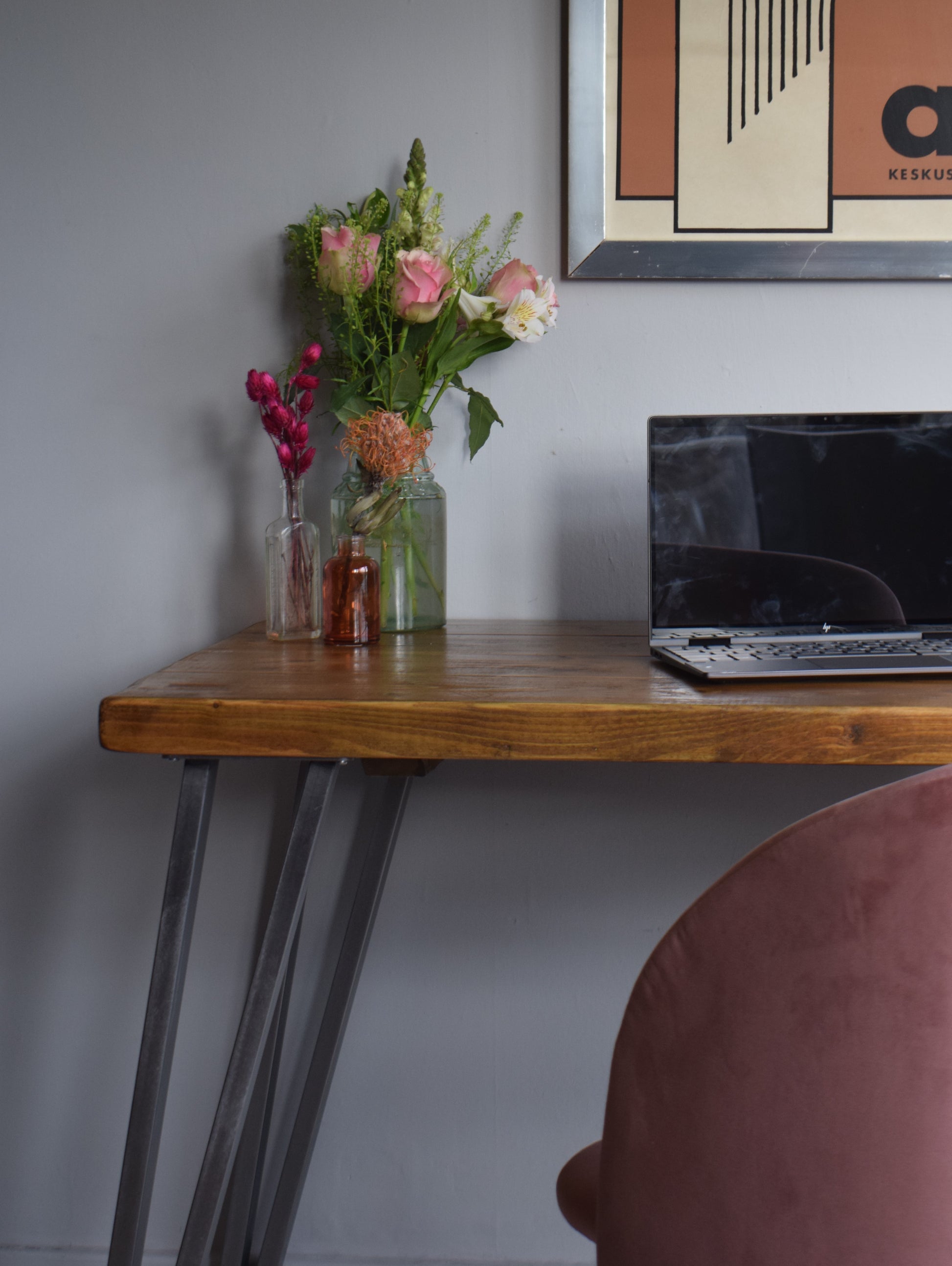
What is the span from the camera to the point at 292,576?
1.04m

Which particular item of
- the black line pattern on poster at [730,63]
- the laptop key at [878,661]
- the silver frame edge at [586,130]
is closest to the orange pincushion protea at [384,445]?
the silver frame edge at [586,130]

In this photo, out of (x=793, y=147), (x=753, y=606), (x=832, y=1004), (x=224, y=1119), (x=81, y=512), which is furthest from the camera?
(x=81, y=512)

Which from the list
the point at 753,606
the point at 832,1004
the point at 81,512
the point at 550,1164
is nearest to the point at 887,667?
the point at 753,606

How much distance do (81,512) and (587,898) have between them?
0.84 metres

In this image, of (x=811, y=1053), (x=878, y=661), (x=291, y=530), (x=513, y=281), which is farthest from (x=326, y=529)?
(x=811, y=1053)

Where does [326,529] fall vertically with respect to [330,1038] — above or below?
above

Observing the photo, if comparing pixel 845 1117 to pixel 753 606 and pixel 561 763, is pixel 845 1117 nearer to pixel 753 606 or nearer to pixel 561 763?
pixel 753 606

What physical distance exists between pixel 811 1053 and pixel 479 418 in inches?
34.3

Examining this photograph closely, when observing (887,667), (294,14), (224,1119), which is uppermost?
(294,14)

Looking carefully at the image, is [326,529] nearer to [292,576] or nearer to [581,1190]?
[292,576]

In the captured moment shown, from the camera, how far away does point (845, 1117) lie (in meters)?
0.43

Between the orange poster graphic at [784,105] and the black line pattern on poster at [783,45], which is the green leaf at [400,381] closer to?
the orange poster graphic at [784,105]

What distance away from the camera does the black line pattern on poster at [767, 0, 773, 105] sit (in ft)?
3.67

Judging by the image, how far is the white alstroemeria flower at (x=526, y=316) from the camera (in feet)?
3.50
